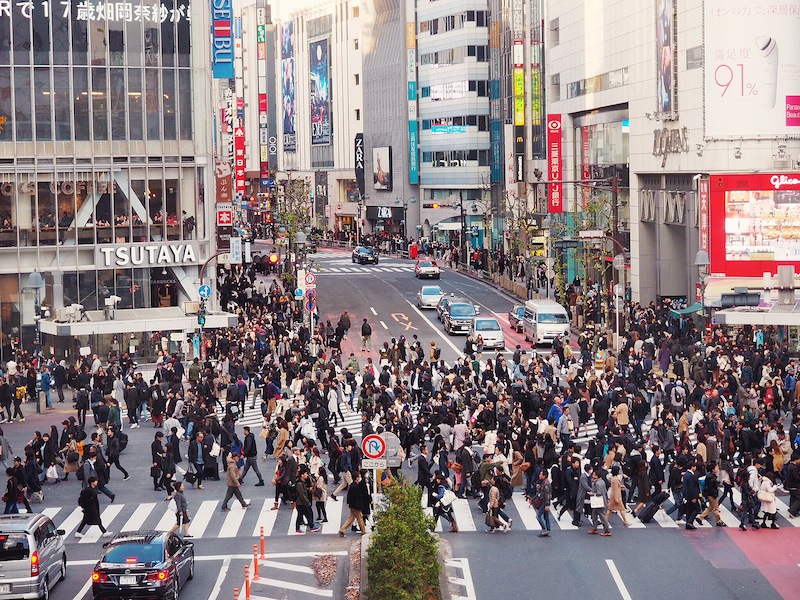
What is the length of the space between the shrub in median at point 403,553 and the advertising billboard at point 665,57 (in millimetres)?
45376

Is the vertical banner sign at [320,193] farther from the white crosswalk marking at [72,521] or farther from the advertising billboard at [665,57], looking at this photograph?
the white crosswalk marking at [72,521]

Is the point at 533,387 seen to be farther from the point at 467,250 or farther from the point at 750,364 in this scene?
the point at 467,250

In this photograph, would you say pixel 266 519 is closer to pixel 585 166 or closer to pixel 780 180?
pixel 780 180

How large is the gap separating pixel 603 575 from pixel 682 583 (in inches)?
55.3

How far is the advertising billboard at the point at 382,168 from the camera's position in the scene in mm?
140750

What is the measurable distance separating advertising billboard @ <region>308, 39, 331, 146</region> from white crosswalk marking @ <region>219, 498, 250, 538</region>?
133790 mm

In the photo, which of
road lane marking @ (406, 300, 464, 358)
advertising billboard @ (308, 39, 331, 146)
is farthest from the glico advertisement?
advertising billboard @ (308, 39, 331, 146)

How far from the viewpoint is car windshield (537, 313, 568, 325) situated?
A: 5891 centimetres

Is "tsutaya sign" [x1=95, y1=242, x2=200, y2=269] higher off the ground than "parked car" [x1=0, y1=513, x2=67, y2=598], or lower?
higher

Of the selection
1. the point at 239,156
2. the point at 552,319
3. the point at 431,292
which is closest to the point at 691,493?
the point at 552,319

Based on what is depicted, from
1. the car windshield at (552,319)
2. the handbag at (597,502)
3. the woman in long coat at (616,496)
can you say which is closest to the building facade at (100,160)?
the car windshield at (552,319)

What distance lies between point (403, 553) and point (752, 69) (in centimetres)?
4302

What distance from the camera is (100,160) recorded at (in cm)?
5941

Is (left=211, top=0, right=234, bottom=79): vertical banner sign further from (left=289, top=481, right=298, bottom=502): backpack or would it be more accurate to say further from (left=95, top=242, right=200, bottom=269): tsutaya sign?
(left=289, top=481, right=298, bottom=502): backpack
